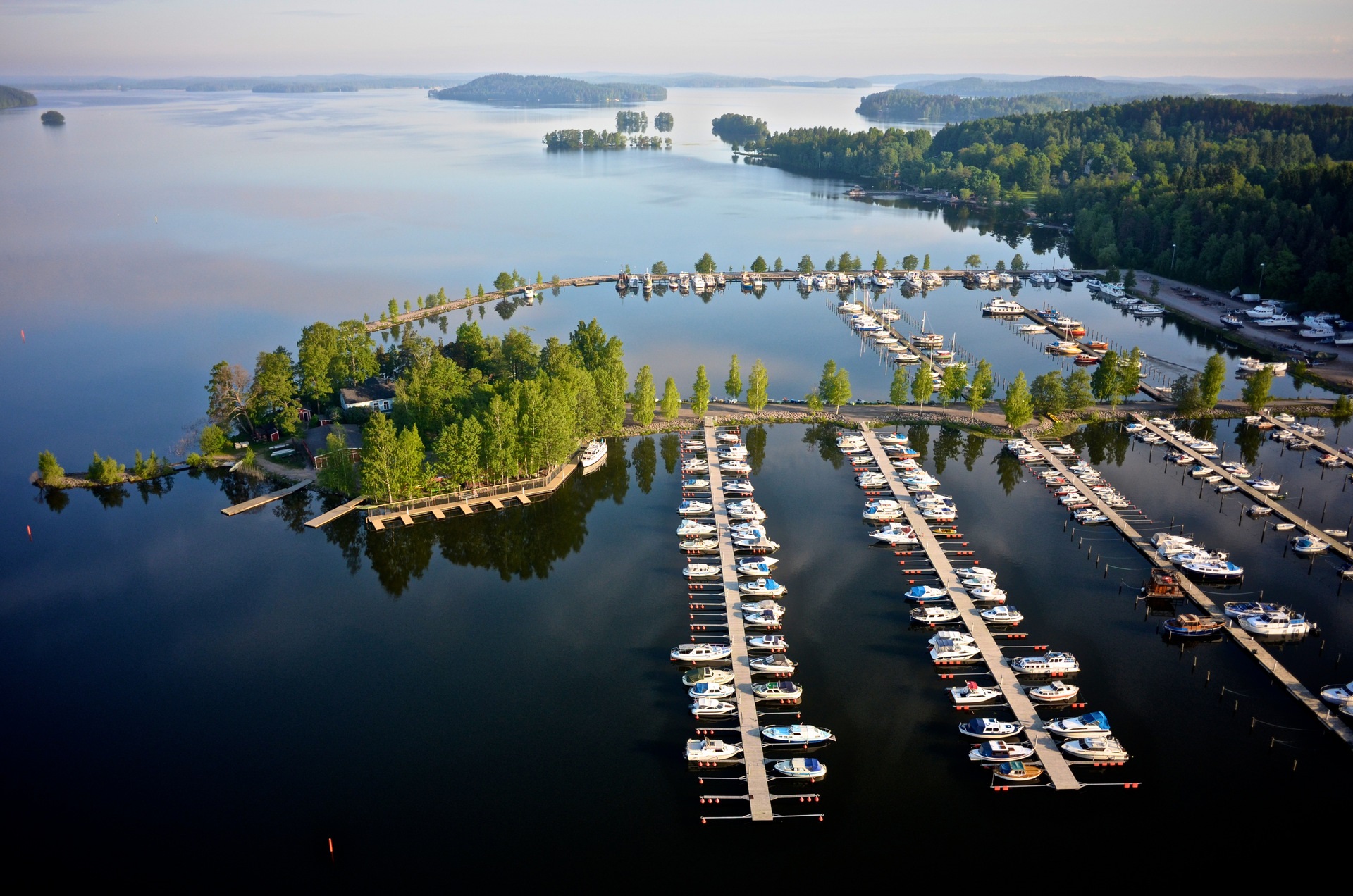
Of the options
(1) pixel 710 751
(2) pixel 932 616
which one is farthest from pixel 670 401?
(1) pixel 710 751

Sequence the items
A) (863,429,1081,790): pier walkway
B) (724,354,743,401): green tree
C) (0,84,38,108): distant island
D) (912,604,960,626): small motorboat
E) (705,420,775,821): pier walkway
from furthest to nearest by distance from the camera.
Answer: (0,84,38,108): distant island
(724,354,743,401): green tree
(912,604,960,626): small motorboat
(863,429,1081,790): pier walkway
(705,420,775,821): pier walkway

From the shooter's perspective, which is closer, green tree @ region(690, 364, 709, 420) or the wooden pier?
the wooden pier

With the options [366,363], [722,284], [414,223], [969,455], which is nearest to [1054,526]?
[969,455]

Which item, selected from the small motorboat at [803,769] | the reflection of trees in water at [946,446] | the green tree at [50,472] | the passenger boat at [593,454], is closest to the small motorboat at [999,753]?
the small motorboat at [803,769]

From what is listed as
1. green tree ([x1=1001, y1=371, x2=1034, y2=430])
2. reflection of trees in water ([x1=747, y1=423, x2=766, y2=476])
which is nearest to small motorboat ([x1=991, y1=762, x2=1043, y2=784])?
reflection of trees in water ([x1=747, y1=423, x2=766, y2=476])

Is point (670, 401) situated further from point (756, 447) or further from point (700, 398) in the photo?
point (756, 447)

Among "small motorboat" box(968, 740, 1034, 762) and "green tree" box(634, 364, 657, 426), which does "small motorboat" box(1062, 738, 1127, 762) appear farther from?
"green tree" box(634, 364, 657, 426)

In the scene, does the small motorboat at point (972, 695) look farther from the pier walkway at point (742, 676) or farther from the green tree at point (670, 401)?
the green tree at point (670, 401)
